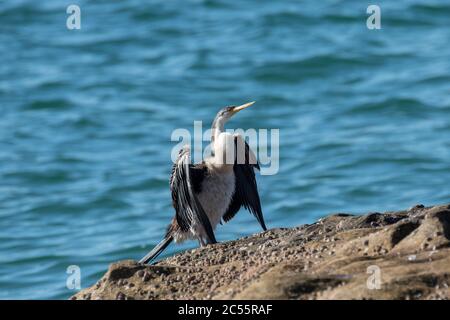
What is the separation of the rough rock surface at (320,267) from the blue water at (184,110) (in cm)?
650

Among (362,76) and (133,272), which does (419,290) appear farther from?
(362,76)

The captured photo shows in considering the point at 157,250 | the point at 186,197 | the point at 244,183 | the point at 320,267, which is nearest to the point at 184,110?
the point at 244,183

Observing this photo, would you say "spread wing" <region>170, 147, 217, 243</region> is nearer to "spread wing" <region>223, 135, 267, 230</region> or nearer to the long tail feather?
the long tail feather

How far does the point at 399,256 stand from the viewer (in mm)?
6957

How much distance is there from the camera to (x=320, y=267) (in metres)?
6.98

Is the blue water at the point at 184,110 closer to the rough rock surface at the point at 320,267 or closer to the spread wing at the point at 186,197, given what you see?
A: the spread wing at the point at 186,197

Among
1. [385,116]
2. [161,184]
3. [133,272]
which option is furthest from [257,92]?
[133,272]

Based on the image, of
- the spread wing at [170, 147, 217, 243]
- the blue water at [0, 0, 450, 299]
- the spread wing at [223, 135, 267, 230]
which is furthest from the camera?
the blue water at [0, 0, 450, 299]

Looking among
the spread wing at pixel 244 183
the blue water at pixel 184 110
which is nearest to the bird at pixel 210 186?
the spread wing at pixel 244 183

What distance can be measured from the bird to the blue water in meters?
4.26

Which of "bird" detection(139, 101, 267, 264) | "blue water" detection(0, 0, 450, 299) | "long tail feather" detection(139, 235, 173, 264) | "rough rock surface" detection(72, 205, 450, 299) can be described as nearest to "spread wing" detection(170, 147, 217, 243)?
"bird" detection(139, 101, 267, 264)

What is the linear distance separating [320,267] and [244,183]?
11.5 ft

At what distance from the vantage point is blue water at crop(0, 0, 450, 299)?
1773cm

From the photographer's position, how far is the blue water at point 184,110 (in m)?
17.7
